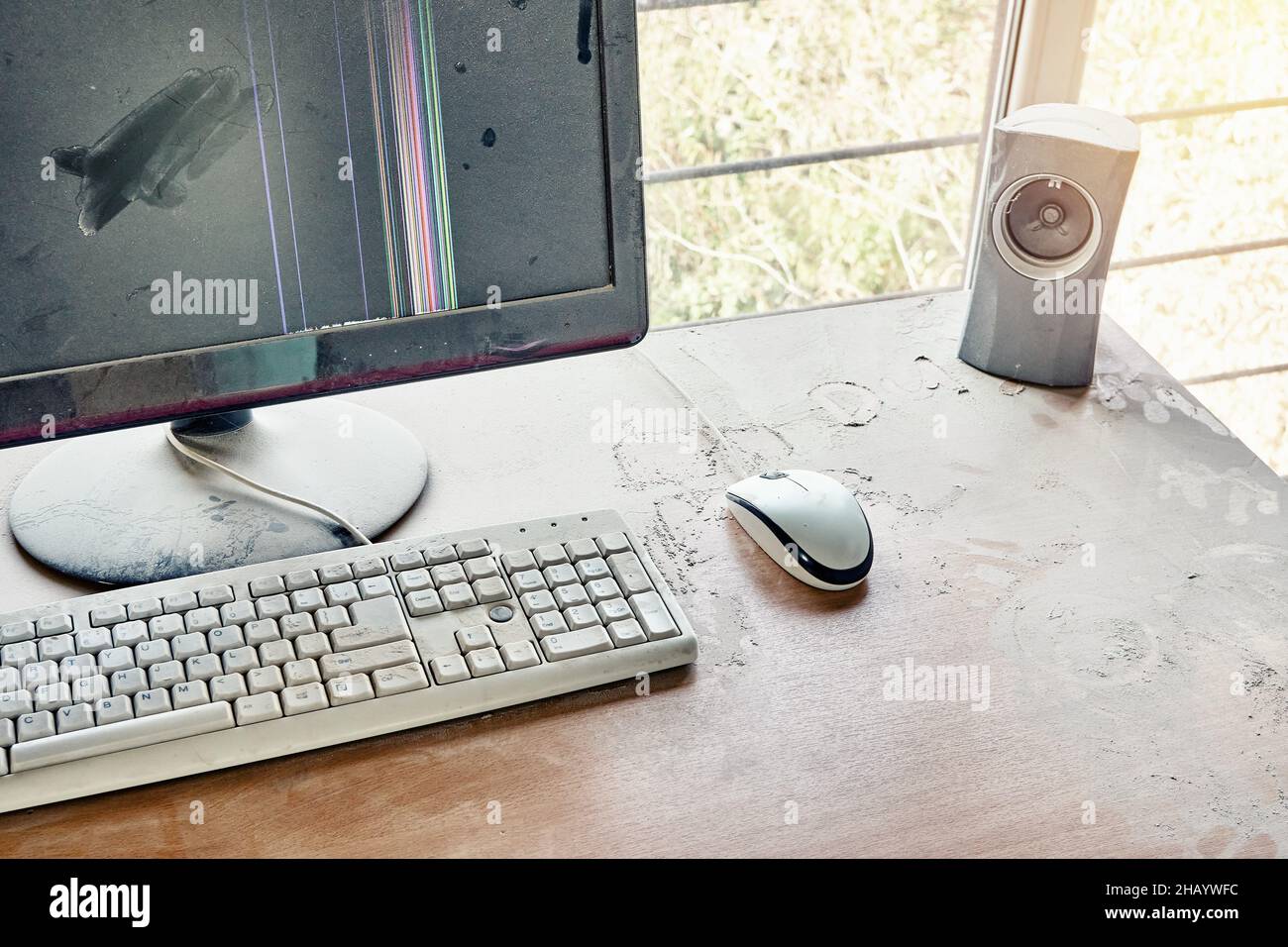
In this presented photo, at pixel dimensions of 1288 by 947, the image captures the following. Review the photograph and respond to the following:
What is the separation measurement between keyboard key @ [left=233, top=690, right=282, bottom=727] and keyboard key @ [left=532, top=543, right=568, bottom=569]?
7.1 inches

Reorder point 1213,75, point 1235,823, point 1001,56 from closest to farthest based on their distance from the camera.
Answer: point 1235,823
point 1001,56
point 1213,75

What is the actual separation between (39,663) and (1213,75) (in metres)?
1.75

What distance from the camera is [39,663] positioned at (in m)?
0.64

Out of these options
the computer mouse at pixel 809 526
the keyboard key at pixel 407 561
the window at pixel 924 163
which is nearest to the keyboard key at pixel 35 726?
the keyboard key at pixel 407 561

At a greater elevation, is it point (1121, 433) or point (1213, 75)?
point (1213, 75)

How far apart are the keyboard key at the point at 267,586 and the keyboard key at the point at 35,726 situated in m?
0.13

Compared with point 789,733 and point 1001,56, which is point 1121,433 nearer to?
point 789,733

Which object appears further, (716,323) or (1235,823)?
(716,323)

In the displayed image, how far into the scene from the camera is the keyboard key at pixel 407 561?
725 mm

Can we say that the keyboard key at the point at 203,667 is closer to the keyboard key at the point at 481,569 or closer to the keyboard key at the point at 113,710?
the keyboard key at the point at 113,710

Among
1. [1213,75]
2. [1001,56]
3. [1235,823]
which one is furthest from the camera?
[1213,75]

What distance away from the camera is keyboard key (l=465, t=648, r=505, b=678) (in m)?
0.66
